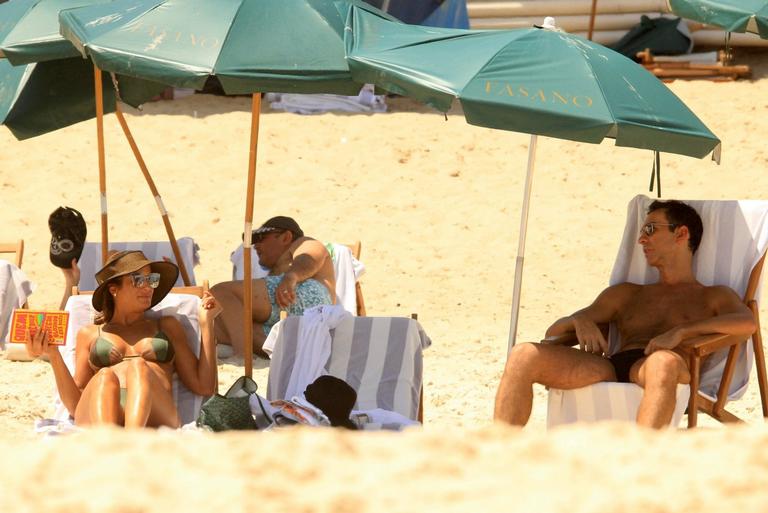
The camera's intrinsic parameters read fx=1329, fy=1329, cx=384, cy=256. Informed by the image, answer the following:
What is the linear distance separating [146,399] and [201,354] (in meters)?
0.45

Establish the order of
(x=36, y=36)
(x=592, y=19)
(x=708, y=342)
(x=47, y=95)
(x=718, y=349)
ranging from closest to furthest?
1. (x=708, y=342)
2. (x=718, y=349)
3. (x=36, y=36)
4. (x=47, y=95)
5. (x=592, y=19)

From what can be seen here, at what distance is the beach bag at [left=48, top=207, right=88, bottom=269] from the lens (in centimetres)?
804

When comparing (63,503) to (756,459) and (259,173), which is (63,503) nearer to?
(756,459)

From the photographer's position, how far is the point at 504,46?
5.41m

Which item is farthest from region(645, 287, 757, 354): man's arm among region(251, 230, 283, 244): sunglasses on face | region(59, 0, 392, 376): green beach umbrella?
region(251, 230, 283, 244): sunglasses on face

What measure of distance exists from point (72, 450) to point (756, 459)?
4.85 feet

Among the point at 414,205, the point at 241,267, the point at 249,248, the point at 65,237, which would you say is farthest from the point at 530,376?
the point at 414,205

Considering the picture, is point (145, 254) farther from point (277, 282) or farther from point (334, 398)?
point (334, 398)

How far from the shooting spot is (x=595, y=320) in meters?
6.13

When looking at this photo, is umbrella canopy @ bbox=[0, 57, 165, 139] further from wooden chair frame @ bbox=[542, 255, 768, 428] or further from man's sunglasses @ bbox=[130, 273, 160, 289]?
wooden chair frame @ bbox=[542, 255, 768, 428]

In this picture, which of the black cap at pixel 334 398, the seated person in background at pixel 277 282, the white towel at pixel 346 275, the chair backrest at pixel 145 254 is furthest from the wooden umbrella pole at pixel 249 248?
the chair backrest at pixel 145 254

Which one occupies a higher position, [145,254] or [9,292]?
[145,254]

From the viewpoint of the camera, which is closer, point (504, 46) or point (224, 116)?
point (504, 46)

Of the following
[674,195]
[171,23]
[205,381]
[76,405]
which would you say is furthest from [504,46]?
[674,195]
